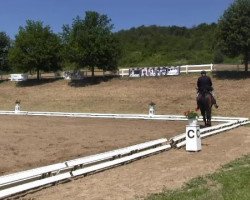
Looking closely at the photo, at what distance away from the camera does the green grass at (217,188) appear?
7.99 m

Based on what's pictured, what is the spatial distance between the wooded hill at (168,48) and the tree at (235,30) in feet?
65.6

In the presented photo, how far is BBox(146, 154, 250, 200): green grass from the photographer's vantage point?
315 inches

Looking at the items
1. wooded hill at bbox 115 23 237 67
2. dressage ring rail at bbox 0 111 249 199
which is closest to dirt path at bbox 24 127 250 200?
dressage ring rail at bbox 0 111 249 199

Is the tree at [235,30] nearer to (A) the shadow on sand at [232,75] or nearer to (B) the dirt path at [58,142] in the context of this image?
(A) the shadow on sand at [232,75]

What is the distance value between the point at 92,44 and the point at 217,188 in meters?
44.0

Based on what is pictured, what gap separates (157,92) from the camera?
40781 millimetres

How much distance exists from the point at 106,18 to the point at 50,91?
10710 millimetres

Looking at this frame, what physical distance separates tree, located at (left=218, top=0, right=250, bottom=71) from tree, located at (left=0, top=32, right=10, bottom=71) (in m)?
31.3

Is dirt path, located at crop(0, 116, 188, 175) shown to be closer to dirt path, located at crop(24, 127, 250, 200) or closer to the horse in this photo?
the horse

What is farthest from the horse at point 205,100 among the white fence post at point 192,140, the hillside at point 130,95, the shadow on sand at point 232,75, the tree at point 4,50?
the tree at point 4,50

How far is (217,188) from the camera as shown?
340 inches

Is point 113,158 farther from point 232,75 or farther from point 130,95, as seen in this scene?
point 232,75

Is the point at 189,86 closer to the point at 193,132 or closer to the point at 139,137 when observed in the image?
the point at 139,137

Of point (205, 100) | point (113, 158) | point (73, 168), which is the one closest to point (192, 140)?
point (113, 158)
